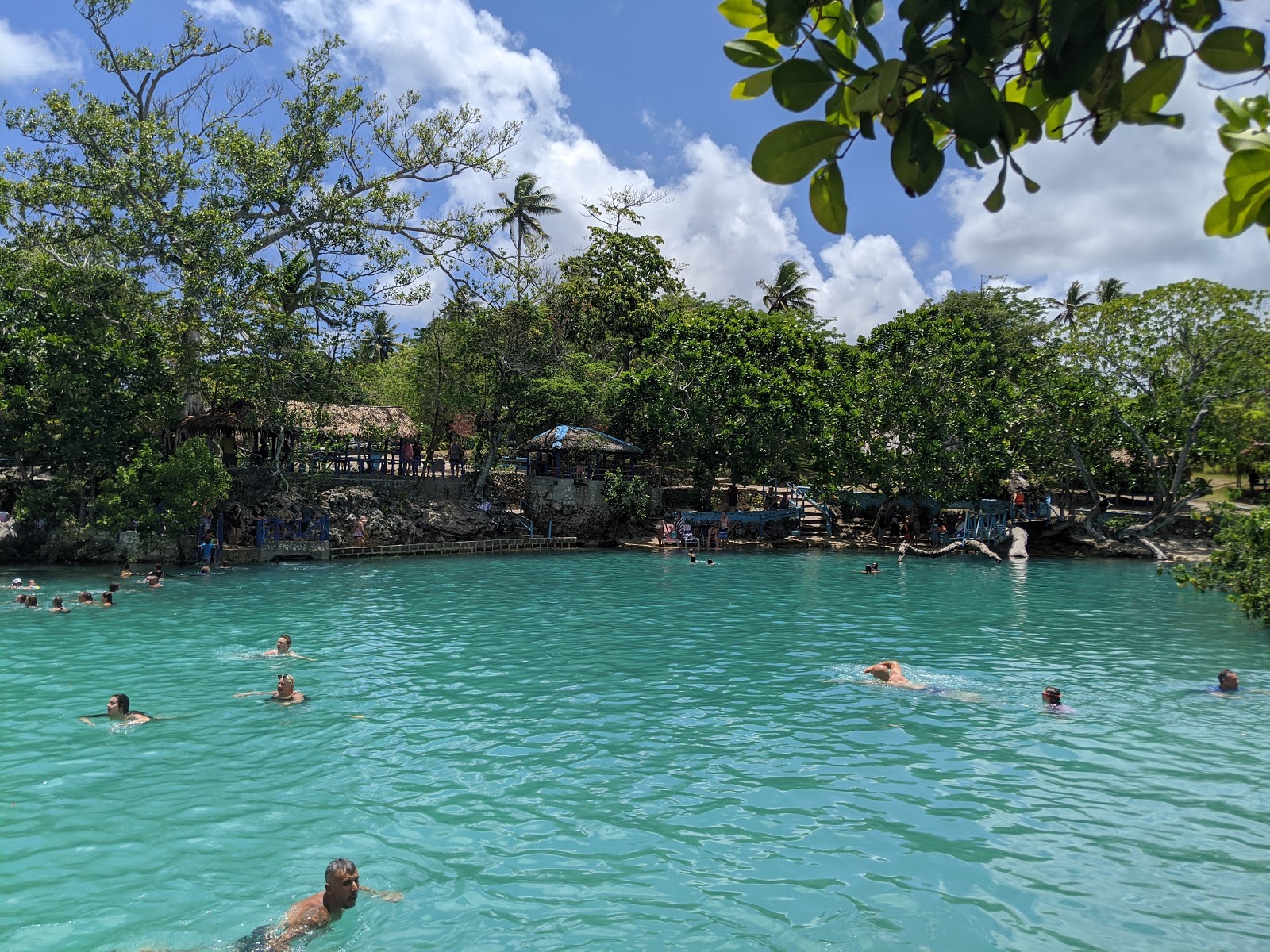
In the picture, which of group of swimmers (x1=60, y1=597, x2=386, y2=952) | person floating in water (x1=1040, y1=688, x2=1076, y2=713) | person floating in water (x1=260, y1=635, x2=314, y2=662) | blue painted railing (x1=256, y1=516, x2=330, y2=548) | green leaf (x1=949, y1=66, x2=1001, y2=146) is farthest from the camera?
blue painted railing (x1=256, y1=516, x2=330, y2=548)

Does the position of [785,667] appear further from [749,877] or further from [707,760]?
[749,877]

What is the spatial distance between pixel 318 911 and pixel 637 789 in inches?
125

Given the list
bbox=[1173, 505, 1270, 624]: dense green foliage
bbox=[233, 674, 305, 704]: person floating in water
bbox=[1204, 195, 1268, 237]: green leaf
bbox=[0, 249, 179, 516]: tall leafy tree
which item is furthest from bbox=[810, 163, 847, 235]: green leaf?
bbox=[0, 249, 179, 516]: tall leafy tree

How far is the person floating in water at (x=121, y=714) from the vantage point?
9.60 metres

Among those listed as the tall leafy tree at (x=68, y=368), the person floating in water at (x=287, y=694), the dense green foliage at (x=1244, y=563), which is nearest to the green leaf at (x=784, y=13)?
the person floating in water at (x=287, y=694)

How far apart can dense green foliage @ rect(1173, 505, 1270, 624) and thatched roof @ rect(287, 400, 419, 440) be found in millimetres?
24613

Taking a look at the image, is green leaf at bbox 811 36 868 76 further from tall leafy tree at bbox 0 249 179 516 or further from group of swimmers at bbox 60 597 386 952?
tall leafy tree at bbox 0 249 179 516

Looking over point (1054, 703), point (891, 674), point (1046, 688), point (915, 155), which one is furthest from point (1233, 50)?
point (1046, 688)

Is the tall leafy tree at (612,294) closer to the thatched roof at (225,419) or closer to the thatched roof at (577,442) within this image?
the thatched roof at (577,442)

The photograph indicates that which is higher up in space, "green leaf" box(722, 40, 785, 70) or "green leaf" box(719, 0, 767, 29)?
"green leaf" box(719, 0, 767, 29)

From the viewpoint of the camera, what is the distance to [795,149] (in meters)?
1.60

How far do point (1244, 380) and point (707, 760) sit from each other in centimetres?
2701

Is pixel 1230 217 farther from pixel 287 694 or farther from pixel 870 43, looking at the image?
pixel 287 694

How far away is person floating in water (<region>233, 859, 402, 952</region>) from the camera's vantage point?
5387 millimetres
